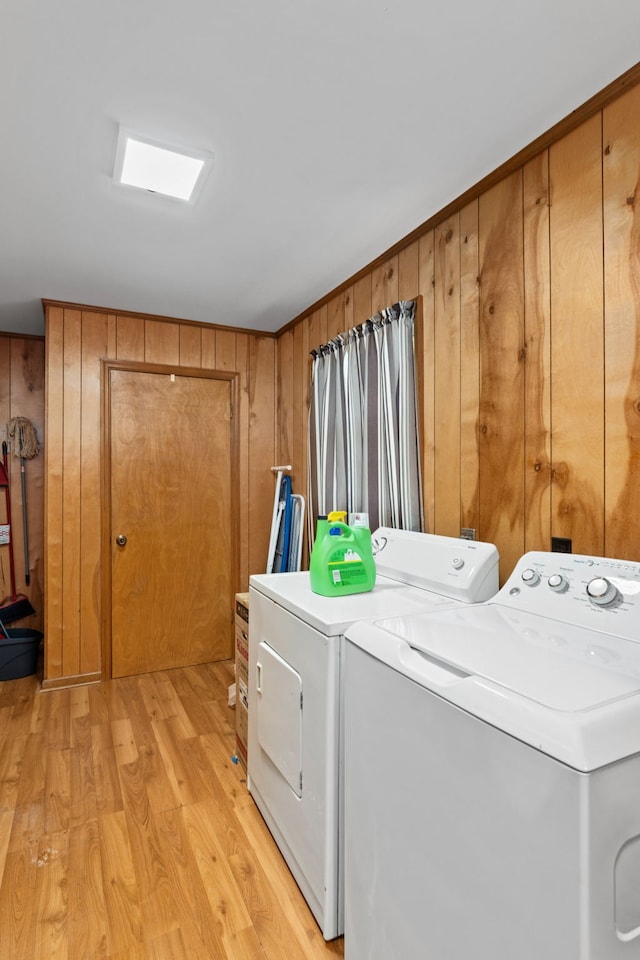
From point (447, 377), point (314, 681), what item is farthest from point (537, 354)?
point (314, 681)

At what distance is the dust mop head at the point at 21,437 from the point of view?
362 cm

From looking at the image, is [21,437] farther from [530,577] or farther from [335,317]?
[530,577]

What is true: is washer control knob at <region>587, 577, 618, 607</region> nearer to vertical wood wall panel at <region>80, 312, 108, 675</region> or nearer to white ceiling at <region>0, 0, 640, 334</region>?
white ceiling at <region>0, 0, 640, 334</region>

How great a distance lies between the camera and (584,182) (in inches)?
58.9

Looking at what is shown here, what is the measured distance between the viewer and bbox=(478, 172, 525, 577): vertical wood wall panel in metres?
1.72

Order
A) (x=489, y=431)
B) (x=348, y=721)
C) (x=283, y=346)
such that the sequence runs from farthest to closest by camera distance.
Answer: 1. (x=283, y=346)
2. (x=489, y=431)
3. (x=348, y=721)

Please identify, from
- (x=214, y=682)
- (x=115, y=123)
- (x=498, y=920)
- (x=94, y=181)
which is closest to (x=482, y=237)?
(x=115, y=123)

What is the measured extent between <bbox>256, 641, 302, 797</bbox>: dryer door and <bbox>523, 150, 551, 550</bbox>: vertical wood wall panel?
3.01 feet

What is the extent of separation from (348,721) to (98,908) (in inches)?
42.0

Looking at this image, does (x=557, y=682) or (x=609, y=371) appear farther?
(x=609, y=371)

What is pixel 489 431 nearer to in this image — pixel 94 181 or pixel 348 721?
pixel 348 721

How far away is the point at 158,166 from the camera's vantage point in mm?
1762

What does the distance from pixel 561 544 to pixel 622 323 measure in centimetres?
67

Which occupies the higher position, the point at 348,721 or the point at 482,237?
the point at 482,237
